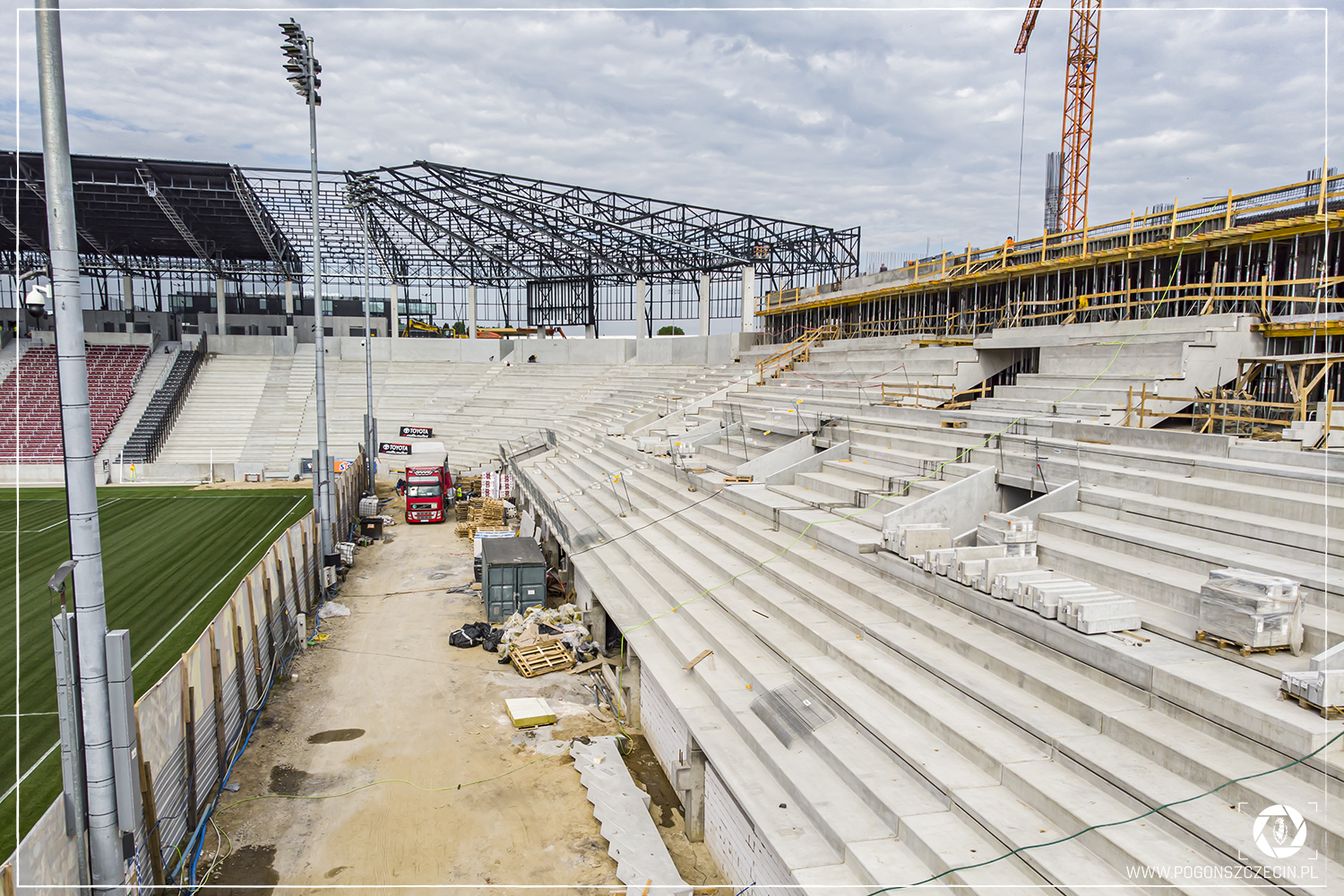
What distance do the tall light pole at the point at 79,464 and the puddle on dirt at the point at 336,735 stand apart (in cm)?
447

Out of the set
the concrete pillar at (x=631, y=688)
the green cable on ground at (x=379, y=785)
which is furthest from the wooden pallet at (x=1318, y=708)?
the green cable on ground at (x=379, y=785)

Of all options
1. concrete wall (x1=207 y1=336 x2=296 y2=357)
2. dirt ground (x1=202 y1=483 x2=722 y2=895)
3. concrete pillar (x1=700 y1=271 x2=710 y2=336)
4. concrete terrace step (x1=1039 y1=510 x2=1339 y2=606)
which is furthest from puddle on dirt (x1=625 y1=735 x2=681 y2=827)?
concrete wall (x1=207 y1=336 x2=296 y2=357)

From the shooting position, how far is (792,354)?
30.5 m

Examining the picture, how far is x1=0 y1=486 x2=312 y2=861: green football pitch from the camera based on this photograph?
9.89 metres

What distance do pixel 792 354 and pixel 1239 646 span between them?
2416 centimetres

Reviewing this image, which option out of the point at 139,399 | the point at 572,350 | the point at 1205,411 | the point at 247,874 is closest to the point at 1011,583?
the point at 1205,411

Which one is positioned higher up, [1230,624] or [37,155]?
[37,155]

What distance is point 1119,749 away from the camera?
20.8 feet

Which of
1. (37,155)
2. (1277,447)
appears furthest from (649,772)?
(37,155)

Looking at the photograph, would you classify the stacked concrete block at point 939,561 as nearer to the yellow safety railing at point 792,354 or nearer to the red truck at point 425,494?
the yellow safety railing at point 792,354

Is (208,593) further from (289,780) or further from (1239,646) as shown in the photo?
(1239,646)

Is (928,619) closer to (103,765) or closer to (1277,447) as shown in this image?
(1277,447)

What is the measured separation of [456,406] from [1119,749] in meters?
43.3

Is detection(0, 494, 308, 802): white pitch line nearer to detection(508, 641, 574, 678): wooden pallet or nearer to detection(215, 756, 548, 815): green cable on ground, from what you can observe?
detection(215, 756, 548, 815): green cable on ground
